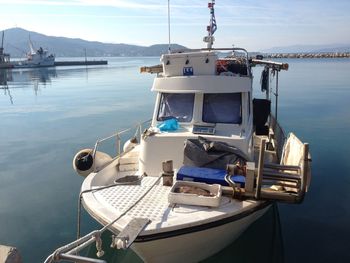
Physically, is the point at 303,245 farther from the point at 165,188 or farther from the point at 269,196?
the point at 165,188

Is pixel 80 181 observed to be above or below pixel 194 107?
below

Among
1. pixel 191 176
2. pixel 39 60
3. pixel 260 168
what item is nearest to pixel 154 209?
pixel 191 176

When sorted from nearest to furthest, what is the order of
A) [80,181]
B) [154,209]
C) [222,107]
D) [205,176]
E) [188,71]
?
1. [154,209]
2. [205,176]
3. [222,107]
4. [188,71]
5. [80,181]

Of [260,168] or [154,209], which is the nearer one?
[260,168]

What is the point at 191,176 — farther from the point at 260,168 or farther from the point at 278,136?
the point at 278,136

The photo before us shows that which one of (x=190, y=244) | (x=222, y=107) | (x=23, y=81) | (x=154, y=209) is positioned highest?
(x=222, y=107)

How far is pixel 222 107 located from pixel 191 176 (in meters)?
2.49

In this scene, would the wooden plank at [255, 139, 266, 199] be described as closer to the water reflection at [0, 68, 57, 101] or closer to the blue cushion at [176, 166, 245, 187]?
the blue cushion at [176, 166, 245, 187]

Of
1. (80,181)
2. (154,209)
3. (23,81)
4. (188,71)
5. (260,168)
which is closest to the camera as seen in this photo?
(260,168)

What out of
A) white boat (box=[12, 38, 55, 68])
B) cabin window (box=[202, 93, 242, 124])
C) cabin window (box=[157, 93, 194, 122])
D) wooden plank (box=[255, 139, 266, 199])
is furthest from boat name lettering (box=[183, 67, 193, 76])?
white boat (box=[12, 38, 55, 68])

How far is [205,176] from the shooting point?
20.6ft

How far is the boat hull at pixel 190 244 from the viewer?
5391 millimetres

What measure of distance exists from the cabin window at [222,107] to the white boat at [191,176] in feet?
0.08

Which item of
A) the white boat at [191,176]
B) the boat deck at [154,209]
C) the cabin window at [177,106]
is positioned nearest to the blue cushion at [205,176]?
the white boat at [191,176]
